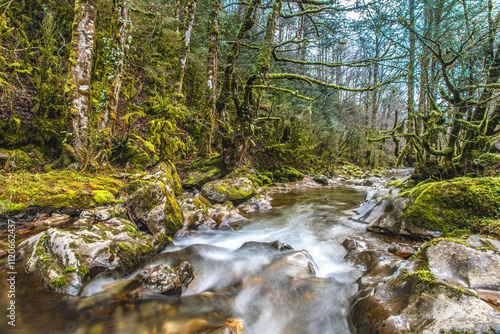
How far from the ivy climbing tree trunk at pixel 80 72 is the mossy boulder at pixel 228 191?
3.36 meters

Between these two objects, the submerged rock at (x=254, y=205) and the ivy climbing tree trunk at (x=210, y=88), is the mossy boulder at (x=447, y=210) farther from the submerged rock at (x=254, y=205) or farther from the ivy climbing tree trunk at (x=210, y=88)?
the ivy climbing tree trunk at (x=210, y=88)

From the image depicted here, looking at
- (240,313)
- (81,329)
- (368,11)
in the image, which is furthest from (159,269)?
(368,11)

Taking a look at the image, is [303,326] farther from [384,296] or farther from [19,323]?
[19,323]

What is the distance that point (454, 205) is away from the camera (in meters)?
3.46

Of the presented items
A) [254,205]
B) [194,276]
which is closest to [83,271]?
[194,276]

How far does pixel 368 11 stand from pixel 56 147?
28.6 feet

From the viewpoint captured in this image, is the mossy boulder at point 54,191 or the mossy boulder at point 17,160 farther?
the mossy boulder at point 17,160

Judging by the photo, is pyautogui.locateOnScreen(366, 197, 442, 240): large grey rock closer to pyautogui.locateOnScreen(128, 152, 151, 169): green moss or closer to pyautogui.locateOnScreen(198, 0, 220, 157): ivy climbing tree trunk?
pyautogui.locateOnScreen(128, 152, 151, 169): green moss

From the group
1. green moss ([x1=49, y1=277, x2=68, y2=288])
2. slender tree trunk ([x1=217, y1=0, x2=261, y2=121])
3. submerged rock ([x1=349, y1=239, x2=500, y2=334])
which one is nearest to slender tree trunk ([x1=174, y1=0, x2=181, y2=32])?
slender tree trunk ([x1=217, y1=0, x2=261, y2=121])

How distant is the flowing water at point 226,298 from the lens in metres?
2.25

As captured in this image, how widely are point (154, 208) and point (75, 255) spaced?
1496 millimetres

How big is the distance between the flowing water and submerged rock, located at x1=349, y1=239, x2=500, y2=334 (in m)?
0.50

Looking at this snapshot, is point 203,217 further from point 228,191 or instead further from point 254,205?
point 254,205

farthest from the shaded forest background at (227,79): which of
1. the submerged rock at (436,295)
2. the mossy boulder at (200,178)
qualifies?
the submerged rock at (436,295)
